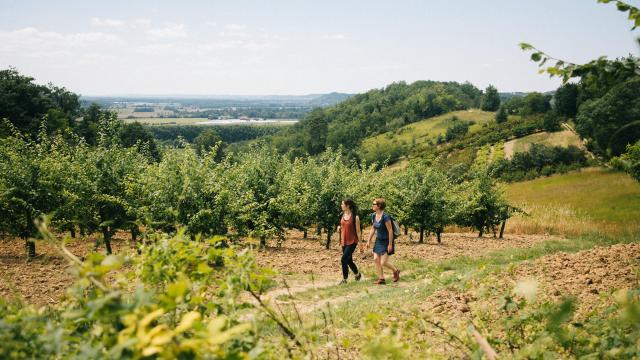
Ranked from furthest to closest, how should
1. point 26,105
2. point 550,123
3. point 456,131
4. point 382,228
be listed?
1. point 456,131
2. point 550,123
3. point 26,105
4. point 382,228

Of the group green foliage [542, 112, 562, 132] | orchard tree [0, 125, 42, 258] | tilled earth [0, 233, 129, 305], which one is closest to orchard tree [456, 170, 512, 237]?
tilled earth [0, 233, 129, 305]

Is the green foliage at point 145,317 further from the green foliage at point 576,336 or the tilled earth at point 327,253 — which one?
the tilled earth at point 327,253

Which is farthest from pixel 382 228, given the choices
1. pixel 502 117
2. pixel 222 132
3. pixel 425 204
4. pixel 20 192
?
pixel 222 132

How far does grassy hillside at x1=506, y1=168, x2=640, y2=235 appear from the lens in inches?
903

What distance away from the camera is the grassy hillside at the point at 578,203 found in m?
22.9

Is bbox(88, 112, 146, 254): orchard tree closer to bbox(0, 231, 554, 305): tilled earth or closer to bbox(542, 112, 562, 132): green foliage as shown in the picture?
bbox(0, 231, 554, 305): tilled earth

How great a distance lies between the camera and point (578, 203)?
142 feet

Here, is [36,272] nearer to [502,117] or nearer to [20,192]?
[20,192]

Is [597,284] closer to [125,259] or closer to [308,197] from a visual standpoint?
[125,259]

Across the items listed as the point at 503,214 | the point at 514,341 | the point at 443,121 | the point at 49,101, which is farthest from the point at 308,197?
the point at 443,121

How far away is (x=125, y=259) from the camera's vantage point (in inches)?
62.4

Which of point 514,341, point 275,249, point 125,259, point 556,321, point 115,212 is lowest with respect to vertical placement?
point 275,249

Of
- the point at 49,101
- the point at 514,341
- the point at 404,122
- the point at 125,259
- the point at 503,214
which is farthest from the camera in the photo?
the point at 404,122

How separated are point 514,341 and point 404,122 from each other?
434 ft
